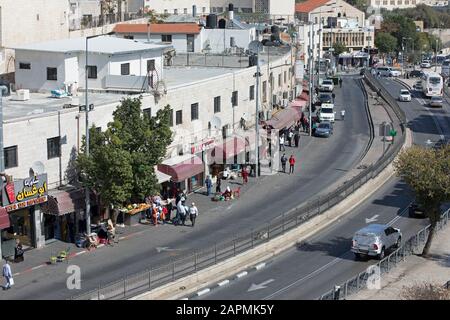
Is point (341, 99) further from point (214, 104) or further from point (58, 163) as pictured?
point (58, 163)

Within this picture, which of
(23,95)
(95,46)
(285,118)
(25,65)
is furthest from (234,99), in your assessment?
(23,95)

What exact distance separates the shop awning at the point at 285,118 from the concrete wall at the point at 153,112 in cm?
206

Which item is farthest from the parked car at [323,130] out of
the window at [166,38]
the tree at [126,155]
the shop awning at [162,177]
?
the tree at [126,155]

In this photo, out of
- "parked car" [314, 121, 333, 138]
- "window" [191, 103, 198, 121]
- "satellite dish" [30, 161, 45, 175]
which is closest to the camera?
"satellite dish" [30, 161, 45, 175]

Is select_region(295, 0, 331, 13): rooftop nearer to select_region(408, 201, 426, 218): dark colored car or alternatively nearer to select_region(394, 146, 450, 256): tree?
select_region(408, 201, 426, 218): dark colored car

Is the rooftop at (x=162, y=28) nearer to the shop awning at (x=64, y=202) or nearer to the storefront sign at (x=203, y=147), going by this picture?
the storefront sign at (x=203, y=147)

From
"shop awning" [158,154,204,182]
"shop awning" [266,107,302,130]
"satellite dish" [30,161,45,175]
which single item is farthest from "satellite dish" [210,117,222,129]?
"satellite dish" [30,161,45,175]

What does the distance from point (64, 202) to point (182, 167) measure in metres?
9.10

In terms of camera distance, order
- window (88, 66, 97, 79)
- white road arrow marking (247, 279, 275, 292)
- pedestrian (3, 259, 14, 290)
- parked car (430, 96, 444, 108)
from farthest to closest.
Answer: parked car (430, 96, 444, 108) → window (88, 66, 97, 79) → white road arrow marking (247, 279, 275, 292) → pedestrian (3, 259, 14, 290)

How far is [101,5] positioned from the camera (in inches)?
3664

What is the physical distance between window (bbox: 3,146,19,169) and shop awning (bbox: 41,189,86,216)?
2.14m

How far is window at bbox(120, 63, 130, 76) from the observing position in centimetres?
5479

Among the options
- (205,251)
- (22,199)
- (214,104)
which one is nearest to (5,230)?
(22,199)

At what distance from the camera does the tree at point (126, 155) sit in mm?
41938
